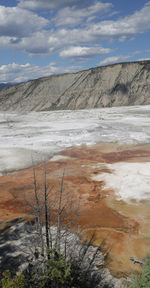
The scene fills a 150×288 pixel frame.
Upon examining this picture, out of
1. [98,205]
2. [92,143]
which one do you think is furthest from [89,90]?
[98,205]

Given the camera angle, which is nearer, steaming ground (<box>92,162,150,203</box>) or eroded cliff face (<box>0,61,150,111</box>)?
steaming ground (<box>92,162,150,203</box>)

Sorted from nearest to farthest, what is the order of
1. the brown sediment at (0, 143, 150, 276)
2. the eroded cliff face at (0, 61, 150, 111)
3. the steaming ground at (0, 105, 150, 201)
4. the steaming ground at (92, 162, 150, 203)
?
the brown sediment at (0, 143, 150, 276) → the steaming ground at (92, 162, 150, 203) → the steaming ground at (0, 105, 150, 201) → the eroded cliff face at (0, 61, 150, 111)

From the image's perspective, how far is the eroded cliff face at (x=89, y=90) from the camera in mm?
72250

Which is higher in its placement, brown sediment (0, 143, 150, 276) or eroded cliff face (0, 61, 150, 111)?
eroded cliff face (0, 61, 150, 111)

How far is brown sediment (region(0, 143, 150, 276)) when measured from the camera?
25.8 feet

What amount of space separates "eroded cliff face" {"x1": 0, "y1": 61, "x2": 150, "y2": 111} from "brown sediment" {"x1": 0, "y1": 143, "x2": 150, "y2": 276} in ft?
181

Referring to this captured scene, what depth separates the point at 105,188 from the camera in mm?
13133

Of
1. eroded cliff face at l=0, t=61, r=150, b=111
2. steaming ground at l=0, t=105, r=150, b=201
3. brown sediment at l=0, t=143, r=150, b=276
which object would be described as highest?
eroded cliff face at l=0, t=61, r=150, b=111

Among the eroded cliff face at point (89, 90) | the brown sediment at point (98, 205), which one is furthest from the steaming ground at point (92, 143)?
the eroded cliff face at point (89, 90)

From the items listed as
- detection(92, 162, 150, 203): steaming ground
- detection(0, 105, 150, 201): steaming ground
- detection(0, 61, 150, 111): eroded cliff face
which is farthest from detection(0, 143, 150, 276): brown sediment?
detection(0, 61, 150, 111): eroded cliff face

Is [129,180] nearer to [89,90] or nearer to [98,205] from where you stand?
[98,205]

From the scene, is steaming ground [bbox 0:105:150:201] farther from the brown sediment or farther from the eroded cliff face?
the eroded cliff face

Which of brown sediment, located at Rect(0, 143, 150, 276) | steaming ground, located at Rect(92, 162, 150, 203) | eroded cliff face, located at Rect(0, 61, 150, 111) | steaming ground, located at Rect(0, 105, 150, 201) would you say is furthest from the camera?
eroded cliff face, located at Rect(0, 61, 150, 111)

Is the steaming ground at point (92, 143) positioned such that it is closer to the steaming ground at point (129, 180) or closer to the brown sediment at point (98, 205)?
the steaming ground at point (129, 180)
